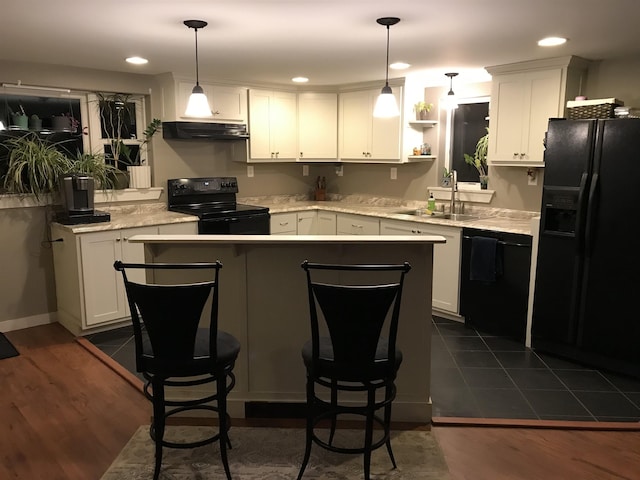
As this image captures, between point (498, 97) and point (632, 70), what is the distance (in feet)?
3.23

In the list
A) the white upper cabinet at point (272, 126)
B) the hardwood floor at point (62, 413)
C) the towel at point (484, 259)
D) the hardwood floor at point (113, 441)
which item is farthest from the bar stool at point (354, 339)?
the white upper cabinet at point (272, 126)

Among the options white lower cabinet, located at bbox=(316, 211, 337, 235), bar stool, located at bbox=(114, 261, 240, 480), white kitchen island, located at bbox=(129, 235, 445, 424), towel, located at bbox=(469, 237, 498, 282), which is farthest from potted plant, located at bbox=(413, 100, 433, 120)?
bar stool, located at bbox=(114, 261, 240, 480)

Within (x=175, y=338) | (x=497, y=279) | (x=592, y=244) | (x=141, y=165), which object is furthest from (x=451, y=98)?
(x=175, y=338)

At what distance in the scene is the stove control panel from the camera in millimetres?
5125

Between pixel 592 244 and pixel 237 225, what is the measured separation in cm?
296

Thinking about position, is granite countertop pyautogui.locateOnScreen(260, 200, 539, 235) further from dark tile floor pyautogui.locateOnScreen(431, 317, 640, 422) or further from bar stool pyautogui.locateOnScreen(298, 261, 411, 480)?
bar stool pyautogui.locateOnScreen(298, 261, 411, 480)

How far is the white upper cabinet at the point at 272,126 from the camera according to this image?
5.43m

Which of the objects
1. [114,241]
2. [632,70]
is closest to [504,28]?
[632,70]

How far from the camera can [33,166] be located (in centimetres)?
416

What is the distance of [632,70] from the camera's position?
159 inches

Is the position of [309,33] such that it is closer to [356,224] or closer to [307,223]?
[356,224]

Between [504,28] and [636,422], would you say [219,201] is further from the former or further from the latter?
[636,422]

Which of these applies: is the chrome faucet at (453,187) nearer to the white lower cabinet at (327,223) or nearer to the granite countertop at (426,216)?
the granite countertop at (426,216)

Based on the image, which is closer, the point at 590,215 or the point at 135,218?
the point at 590,215
